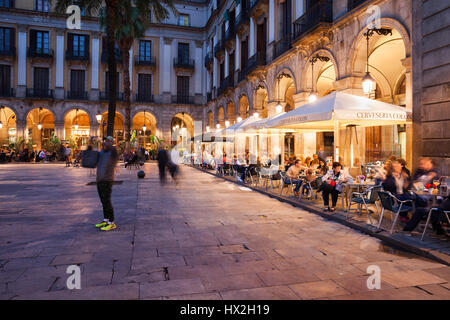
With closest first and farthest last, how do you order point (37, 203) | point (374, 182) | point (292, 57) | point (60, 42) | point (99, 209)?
point (374, 182)
point (99, 209)
point (37, 203)
point (292, 57)
point (60, 42)

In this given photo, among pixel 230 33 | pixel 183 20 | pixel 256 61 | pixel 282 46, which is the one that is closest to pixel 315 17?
pixel 282 46

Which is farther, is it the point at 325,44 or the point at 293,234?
the point at 325,44

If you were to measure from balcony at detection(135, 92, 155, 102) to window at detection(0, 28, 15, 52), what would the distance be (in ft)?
41.4

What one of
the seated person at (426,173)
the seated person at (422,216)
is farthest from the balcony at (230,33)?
the seated person at (422,216)

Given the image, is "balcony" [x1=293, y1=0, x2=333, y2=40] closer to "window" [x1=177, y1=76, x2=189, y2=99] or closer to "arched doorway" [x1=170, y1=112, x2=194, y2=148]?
"window" [x1=177, y1=76, x2=189, y2=99]

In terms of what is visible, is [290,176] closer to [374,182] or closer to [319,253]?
[374,182]

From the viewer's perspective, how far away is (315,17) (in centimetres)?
1296

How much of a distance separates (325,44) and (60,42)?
29.5 metres

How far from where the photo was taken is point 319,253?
4.52 m

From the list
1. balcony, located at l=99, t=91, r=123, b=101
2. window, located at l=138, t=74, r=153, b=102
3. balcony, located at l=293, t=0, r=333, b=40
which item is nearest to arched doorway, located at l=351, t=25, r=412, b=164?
balcony, located at l=293, t=0, r=333, b=40

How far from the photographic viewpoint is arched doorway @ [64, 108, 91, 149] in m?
34.1

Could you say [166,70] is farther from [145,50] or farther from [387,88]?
[387,88]
